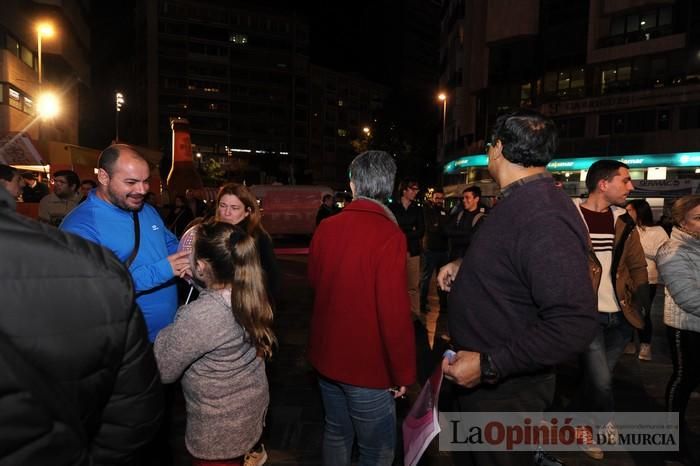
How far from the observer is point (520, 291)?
2012 mm

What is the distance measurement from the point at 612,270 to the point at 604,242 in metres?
0.24

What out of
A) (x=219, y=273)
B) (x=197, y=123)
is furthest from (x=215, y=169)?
A: (x=219, y=273)

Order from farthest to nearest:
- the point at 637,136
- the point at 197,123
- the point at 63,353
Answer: the point at 197,123
the point at 637,136
the point at 63,353

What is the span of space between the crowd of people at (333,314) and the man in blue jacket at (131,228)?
0.01 metres

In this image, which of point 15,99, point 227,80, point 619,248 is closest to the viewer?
point 619,248

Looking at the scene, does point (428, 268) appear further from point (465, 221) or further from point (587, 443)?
point (587, 443)

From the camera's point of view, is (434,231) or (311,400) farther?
(434,231)

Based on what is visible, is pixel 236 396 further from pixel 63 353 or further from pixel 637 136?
pixel 637 136

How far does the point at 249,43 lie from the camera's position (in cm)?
8581

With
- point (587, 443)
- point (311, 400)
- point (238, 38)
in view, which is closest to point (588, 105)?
point (587, 443)

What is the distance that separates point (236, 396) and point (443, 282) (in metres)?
1.38

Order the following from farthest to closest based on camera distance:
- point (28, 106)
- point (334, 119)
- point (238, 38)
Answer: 1. point (334, 119)
2. point (238, 38)
3. point (28, 106)

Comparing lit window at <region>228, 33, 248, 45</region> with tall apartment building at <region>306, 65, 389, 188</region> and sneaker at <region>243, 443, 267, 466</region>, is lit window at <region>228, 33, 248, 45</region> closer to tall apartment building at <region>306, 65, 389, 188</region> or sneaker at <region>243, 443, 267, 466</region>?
tall apartment building at <region>306, 65, 389, 188</region>

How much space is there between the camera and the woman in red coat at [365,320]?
255cm
